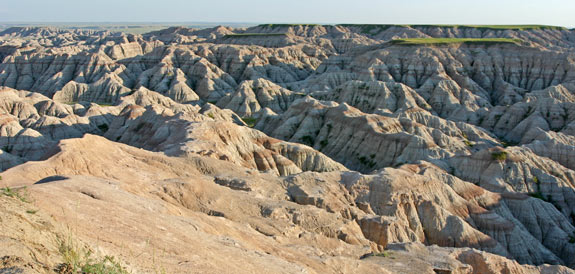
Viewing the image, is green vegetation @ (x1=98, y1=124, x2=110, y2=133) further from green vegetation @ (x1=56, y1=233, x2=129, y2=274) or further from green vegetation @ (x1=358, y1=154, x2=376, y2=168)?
green vegetation @ (x1=56, y1=233, x2=129, y2=274)

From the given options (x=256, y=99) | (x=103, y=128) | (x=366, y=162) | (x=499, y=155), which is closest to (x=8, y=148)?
(x=103, y=128)

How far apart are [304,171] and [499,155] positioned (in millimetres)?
21551

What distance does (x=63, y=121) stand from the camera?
61.5 m

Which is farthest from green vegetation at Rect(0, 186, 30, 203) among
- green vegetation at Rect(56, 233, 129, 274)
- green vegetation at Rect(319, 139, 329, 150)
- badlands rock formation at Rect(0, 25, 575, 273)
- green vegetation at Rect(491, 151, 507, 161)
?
green vegetation at Rect(319, 139, 329, 150)

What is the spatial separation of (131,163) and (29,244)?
840 inches

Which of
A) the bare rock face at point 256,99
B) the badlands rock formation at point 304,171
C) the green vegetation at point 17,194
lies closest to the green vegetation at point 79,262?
the badlands rock formation at point 304,171

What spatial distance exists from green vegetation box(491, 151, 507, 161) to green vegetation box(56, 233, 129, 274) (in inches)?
1785

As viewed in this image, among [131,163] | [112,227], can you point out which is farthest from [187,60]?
[112,227]

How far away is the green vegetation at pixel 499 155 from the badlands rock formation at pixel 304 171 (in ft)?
0.42

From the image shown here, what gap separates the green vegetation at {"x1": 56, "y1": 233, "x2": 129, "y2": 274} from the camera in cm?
893

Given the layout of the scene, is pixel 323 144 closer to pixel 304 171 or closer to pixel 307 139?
pixel 307 139

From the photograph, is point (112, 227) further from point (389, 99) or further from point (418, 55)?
point (418, 55)

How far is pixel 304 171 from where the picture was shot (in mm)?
46125

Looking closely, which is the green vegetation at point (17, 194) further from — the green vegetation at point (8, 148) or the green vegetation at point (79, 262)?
the green vegetation at point (8, 148)
